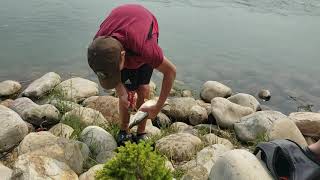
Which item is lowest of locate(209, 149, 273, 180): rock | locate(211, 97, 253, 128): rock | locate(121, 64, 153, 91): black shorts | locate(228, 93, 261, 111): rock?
locate(228, 93, 261, 111): rock

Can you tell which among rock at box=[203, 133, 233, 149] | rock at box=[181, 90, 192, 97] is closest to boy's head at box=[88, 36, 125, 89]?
rock at box=[203, 133, 233, 149]

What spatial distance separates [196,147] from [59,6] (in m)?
9.04

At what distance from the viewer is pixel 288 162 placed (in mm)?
3840

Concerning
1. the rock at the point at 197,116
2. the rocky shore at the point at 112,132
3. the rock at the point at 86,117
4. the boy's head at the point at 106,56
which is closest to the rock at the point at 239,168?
the rocky shore at the point at 112,132

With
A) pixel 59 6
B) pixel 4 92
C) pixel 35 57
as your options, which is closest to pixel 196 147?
pixel 4 92

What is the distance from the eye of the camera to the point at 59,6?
1298 cm

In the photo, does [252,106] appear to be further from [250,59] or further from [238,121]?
[250,59]

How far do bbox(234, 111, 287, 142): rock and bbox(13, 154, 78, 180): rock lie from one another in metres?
2.81

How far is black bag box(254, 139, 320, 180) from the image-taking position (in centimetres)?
370

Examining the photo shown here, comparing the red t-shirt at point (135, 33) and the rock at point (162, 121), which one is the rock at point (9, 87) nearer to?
the rock at point (162, 121)

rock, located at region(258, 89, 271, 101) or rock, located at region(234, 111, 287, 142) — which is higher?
rock, located at region(234, 111, 287, 142)

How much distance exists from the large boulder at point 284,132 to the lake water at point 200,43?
279 cm

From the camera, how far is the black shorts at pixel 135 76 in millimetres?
4762

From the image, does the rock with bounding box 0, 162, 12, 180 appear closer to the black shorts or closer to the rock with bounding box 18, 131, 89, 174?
the rock with bounding box 18, 131, 89, 174
